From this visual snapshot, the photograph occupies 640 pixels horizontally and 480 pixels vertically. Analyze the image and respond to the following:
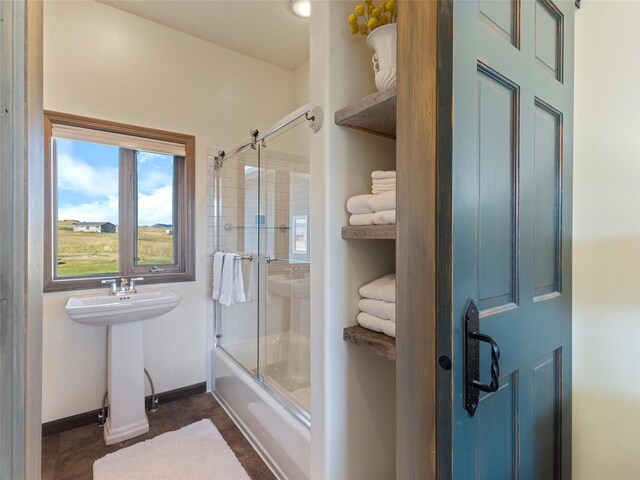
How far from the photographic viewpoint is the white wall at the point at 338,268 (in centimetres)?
107

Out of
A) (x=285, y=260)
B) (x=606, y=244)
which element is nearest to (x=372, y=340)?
(x=606, y=244)

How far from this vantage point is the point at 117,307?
5.98 feet

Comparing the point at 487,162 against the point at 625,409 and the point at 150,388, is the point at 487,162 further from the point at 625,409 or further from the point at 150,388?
the point at 150,388

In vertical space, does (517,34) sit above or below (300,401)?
above

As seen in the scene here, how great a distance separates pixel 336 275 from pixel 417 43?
0.72 metres

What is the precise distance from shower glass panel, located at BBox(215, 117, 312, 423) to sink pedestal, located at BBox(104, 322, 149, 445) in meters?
0.64

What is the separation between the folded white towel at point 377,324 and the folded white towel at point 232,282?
1363mm

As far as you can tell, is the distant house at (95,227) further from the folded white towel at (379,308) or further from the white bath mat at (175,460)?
the folded white towel at (379,308)

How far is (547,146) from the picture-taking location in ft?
3.00

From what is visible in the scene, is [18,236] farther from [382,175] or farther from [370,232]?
[382,175]

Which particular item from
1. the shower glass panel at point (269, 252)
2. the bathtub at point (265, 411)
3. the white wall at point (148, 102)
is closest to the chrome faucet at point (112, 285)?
the white wall at point (148, 102)

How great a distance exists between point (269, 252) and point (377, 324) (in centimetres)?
143

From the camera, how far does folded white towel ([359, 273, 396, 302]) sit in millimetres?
1031

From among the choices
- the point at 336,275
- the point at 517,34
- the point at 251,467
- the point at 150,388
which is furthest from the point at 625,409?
the point at 150,388
